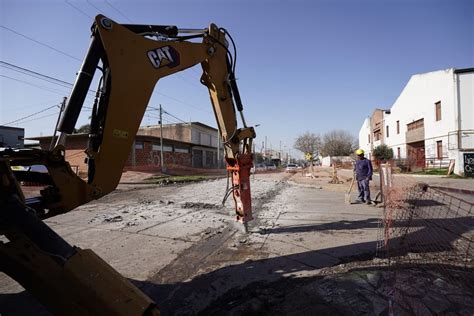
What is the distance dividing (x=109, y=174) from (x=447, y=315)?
3.72 m

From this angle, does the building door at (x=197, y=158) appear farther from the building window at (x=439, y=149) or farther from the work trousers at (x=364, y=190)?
the work trousers at (x=364, y=190)

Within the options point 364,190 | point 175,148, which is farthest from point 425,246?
point 175,148

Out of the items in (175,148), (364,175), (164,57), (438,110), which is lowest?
(364,175)

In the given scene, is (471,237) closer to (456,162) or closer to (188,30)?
(188,30)

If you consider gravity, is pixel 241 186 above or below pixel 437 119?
below

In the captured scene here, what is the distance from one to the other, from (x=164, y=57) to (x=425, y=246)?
520cm

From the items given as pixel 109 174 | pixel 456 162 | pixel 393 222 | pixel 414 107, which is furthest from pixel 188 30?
pixel 414 107

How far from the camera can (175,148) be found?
41.6 metres

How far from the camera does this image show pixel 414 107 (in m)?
37.1

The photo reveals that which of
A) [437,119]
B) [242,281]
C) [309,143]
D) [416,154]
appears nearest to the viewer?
[242,281]

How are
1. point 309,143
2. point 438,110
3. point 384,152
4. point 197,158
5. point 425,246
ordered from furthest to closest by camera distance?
point 309,143 < point 197,158 < point 384,152 < point 438,110 < point 425,246

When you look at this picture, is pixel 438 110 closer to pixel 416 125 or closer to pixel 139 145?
pixel 416 125

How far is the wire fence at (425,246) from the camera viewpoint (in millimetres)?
3781

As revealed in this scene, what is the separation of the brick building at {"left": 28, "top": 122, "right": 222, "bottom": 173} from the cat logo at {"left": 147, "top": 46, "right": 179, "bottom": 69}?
19496 mm
